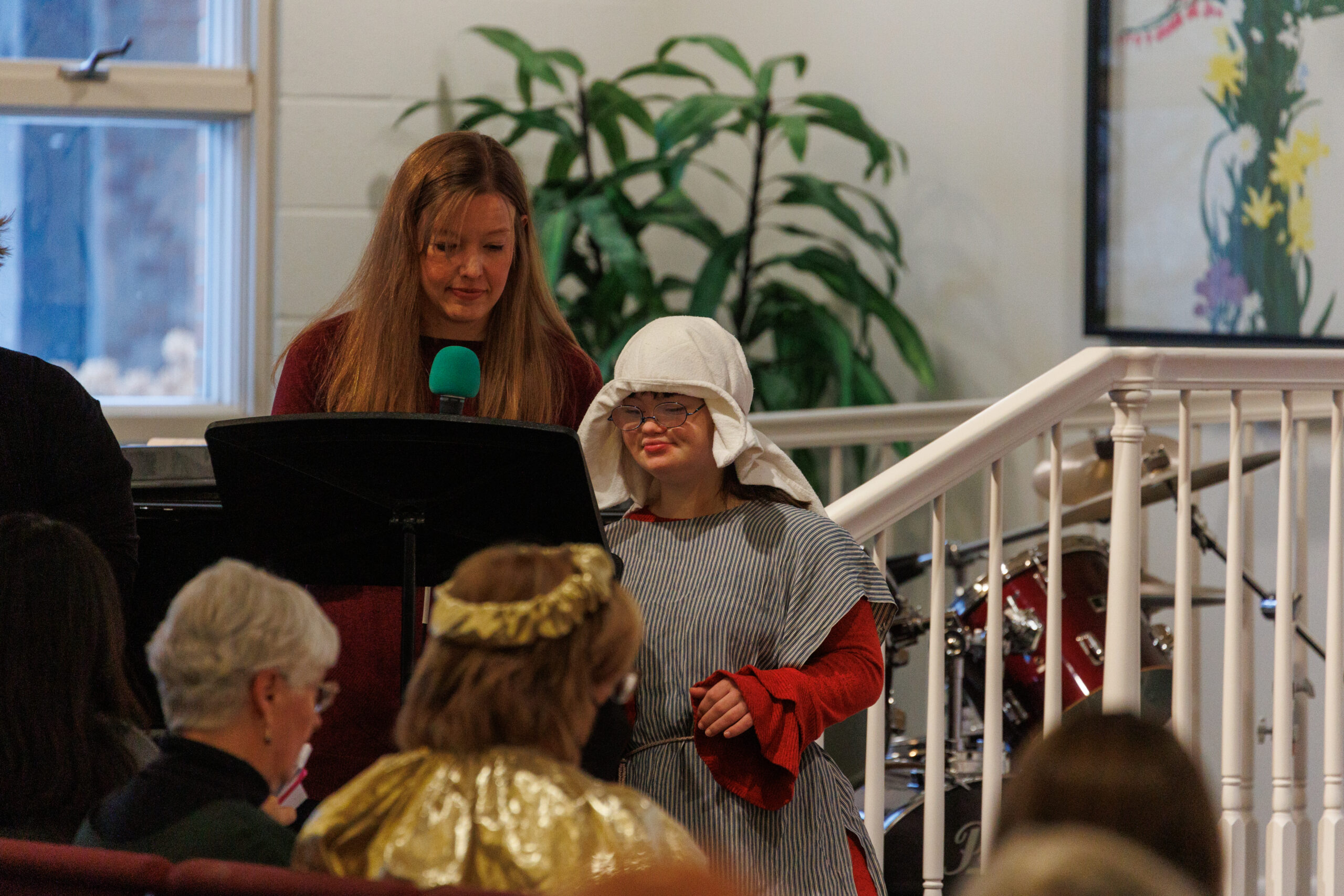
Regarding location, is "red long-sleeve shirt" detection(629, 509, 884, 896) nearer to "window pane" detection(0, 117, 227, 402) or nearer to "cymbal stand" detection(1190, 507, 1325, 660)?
"cymbal stand" detection(1190, 507, 1325, 660)

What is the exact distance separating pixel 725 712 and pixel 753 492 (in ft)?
1.17

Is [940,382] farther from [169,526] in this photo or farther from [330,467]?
[330,467]

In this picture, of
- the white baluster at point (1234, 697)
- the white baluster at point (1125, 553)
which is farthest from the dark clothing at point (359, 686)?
the white baluster at point (1234, 697)

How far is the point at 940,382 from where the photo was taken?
160 inches

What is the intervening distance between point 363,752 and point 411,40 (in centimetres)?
238

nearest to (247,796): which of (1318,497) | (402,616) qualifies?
(402,616)

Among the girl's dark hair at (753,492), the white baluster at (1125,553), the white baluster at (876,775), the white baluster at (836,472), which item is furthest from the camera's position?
the white baluster at (836,472)

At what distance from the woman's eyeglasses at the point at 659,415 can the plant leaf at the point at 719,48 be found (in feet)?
6.15

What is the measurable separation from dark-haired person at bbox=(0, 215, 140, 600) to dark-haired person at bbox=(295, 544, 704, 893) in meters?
0.66

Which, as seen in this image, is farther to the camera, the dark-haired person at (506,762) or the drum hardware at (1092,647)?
the drum hardware at (1092,647)

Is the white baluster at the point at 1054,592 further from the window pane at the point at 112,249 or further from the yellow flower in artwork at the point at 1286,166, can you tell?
the window pane at the point at 112,249

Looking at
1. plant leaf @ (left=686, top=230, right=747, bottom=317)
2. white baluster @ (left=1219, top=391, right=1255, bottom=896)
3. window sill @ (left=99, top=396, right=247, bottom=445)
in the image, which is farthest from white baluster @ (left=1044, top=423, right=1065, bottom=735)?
window sill @ (left=99, top=396, right=247, bottom=445)

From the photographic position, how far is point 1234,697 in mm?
2449

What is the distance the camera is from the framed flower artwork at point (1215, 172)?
11.5 feet
